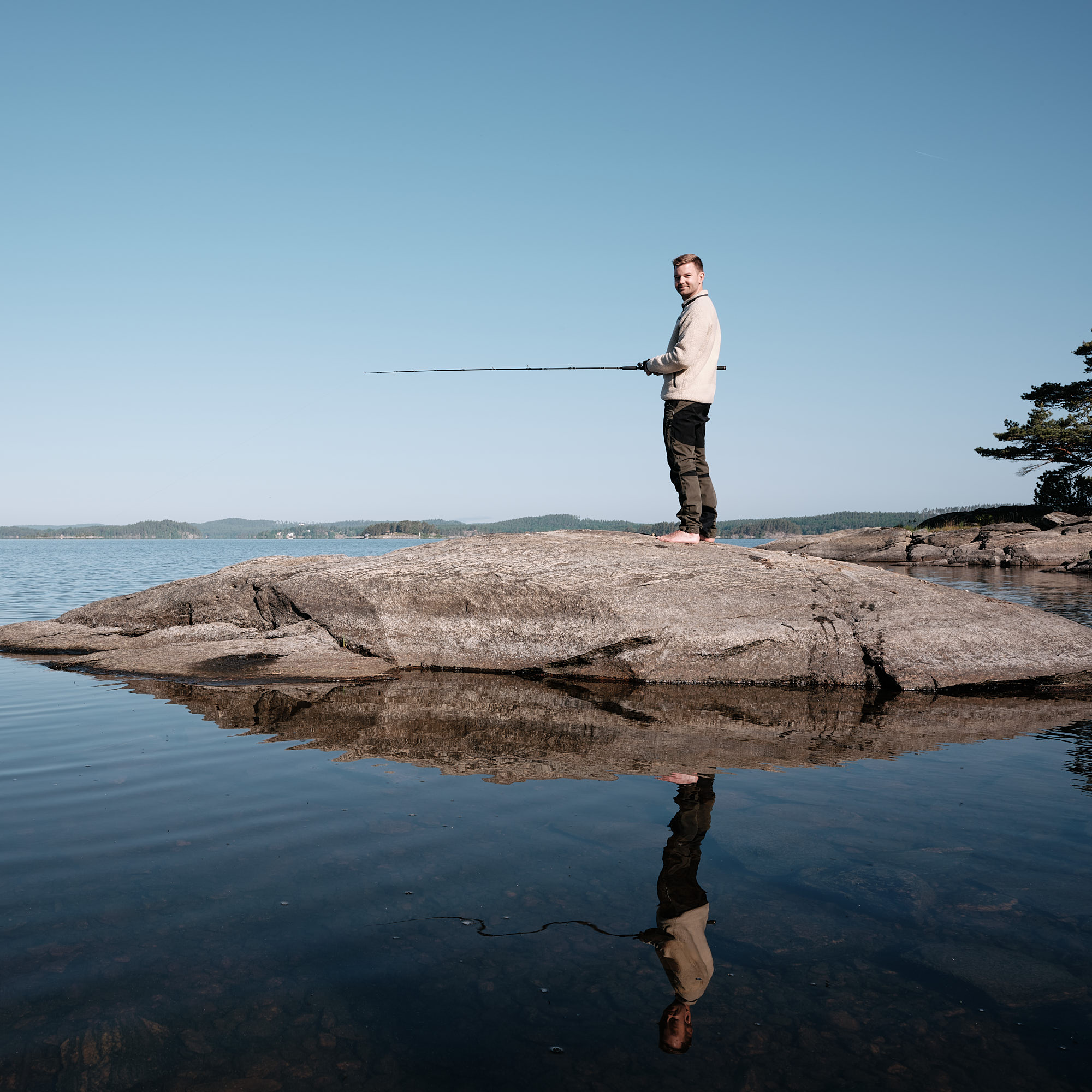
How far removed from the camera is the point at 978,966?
2.88m

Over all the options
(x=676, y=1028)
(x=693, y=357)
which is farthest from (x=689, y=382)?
(x=676, y=1028)

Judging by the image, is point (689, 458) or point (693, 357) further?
point (689, 458)

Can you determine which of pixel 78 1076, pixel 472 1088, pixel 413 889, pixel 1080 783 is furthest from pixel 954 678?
pixel 78 1076

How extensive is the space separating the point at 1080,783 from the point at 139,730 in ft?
22.3

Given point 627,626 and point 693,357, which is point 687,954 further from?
point 693,357

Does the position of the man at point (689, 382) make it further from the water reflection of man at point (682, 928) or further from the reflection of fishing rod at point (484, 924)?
the reflection of fishing rod at point (484, 924)

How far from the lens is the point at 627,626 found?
877 cm

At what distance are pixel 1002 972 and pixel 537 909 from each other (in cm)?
172

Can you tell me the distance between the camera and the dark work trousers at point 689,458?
30.6 feet

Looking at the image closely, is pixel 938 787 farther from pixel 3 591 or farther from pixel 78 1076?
pixel 3 591

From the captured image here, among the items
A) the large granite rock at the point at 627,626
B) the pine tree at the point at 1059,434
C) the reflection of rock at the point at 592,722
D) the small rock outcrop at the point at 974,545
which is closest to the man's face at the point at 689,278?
the large granite rock at the point at 627,626

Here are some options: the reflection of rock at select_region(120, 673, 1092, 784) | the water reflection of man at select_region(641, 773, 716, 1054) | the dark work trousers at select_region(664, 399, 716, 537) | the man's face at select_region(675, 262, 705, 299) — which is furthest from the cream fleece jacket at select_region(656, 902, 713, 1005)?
Result: the man's face at select_region(675, 262, 705, 299)

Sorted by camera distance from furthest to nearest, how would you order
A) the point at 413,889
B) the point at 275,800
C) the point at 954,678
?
the point at 954,678 < the point at 275,800 < the point at 413,889

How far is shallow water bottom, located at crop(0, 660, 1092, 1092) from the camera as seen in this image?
7.88 feet
